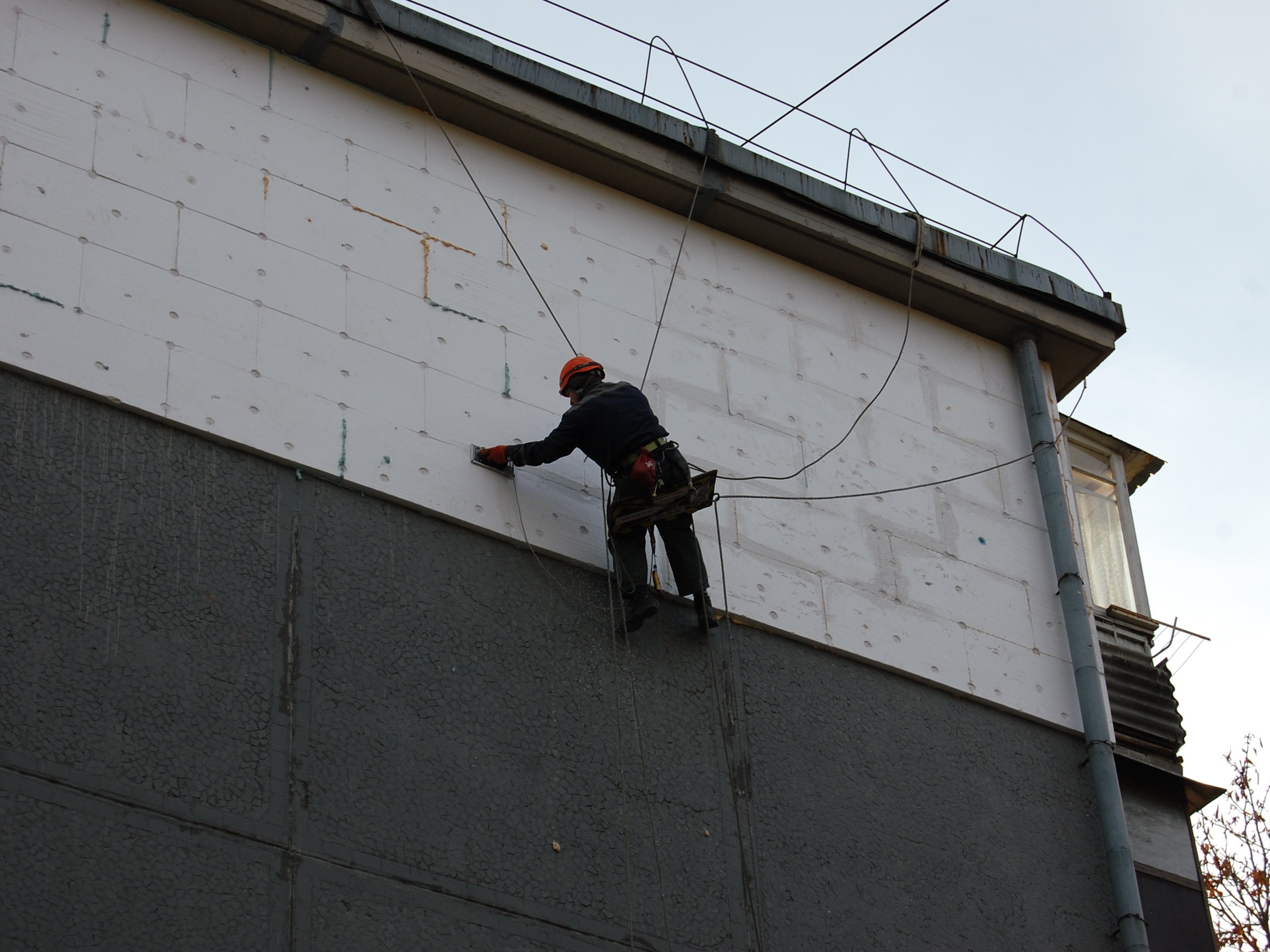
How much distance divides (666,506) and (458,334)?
152 cm

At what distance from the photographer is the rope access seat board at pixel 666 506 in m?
8.31

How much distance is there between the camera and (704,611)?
854cm

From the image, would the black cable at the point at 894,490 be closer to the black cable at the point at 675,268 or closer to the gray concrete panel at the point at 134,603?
the black cable at the point at 675,268

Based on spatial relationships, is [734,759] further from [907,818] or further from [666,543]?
[666,543]

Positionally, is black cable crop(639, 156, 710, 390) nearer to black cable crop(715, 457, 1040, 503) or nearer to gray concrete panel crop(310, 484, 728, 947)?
black cable crop(715, 457, 1040, 503)

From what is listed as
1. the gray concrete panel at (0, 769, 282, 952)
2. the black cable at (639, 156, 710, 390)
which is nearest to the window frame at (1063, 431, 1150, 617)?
the black cable at (639, 156, 710, 390)

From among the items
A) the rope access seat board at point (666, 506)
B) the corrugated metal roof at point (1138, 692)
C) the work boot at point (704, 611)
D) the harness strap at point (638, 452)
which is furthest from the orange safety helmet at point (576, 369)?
the corrugated metal roof at point (1138, 692)

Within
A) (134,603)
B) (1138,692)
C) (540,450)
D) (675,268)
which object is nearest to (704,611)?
(540,450)

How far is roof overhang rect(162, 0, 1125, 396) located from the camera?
30.1 feet

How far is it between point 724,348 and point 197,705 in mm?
4244

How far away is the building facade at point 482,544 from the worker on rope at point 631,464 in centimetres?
19

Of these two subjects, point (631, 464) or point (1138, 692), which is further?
point (1138, 692)

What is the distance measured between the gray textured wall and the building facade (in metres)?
0.02

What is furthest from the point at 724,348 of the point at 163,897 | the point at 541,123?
the point at 163,897
